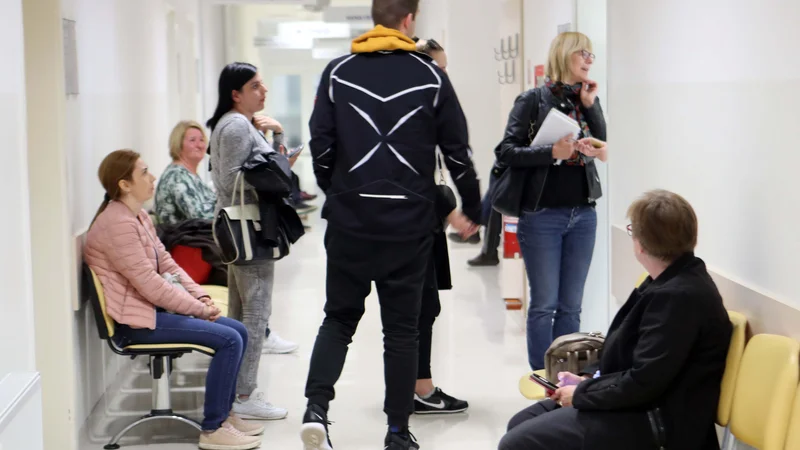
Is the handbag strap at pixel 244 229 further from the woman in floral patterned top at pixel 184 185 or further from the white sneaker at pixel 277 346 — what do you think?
the white sneaker at pixel 277 346

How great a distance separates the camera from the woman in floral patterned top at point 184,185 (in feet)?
18.9

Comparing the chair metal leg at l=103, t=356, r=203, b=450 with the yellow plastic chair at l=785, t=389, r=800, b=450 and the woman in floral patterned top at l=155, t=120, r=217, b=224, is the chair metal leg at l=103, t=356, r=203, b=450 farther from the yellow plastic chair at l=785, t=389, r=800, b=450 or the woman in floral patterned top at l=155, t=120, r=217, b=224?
the yellow plastic chair at l=785, t=389, r=800, b=450

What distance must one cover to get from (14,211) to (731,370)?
2118mm

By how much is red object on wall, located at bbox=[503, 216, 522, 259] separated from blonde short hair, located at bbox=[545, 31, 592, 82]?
249 centimetres

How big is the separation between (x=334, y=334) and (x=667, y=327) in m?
1.47

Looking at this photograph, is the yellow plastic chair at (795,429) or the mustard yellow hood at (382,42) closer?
the yellow plastic chair at (795,429)

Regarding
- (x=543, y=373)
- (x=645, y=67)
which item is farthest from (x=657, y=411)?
(x=645, y=67)

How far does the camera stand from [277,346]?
638cm

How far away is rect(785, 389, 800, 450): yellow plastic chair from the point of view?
2.36 m

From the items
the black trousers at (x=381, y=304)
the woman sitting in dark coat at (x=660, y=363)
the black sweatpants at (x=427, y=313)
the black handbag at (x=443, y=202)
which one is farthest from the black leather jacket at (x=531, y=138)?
the woman sitting in dark coat at (x=660, y=363)

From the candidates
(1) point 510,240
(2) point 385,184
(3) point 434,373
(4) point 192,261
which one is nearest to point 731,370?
(2) point 385,184

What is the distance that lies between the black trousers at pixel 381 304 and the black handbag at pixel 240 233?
82cm

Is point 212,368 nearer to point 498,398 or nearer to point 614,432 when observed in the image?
point 498,398

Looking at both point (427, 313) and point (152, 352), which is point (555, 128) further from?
point (152, 352)
